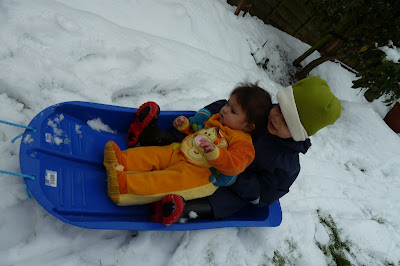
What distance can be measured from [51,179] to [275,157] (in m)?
1.36

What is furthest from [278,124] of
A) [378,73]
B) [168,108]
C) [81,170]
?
[378,73]

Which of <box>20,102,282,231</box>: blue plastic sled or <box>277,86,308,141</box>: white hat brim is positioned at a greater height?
<box>277,86,308,141</box>: white hat brim

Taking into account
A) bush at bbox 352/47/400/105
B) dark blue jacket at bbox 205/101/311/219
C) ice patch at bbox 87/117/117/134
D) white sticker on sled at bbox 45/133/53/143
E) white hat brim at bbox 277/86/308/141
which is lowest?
ice patch at bbox 87/117/117/134

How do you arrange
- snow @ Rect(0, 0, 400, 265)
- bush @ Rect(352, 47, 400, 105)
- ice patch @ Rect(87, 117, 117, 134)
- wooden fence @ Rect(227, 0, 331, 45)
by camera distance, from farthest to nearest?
wooden fence @ Rect(227, 0, 331, 45) → bush @ Rect(352, 47, 400, 105) → ice patch @ Rect(87, 117, 117, 134) → snow @ Rect(0, 0, 400, 265)

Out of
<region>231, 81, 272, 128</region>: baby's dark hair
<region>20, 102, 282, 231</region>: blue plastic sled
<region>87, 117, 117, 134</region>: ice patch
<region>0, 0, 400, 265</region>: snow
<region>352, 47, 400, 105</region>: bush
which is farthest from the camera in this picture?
<region>352, 47, 400, 105</region>: bush

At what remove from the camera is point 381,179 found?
3260 mm

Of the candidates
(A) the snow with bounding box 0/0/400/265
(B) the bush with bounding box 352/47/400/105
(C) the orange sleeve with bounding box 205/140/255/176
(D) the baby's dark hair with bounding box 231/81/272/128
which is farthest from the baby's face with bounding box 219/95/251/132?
(B) the bush with bounding box 352/47/400/105

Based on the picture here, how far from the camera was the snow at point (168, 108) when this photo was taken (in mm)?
1606

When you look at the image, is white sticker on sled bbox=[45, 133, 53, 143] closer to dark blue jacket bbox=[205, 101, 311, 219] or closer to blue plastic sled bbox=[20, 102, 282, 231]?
blue plastic sled bbox=[20, 102, 282, 231]

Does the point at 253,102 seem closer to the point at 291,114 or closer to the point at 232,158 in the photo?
the point at 291,114

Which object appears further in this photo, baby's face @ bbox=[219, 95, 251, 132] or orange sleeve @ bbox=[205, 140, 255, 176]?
baby's face @ bbox=[219, 95, 251, 132]

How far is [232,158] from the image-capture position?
159 cm

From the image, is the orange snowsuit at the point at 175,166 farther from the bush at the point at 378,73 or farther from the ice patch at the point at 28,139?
the bush at the point at 378,73

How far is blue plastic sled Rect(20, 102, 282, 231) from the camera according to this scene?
1.48m
